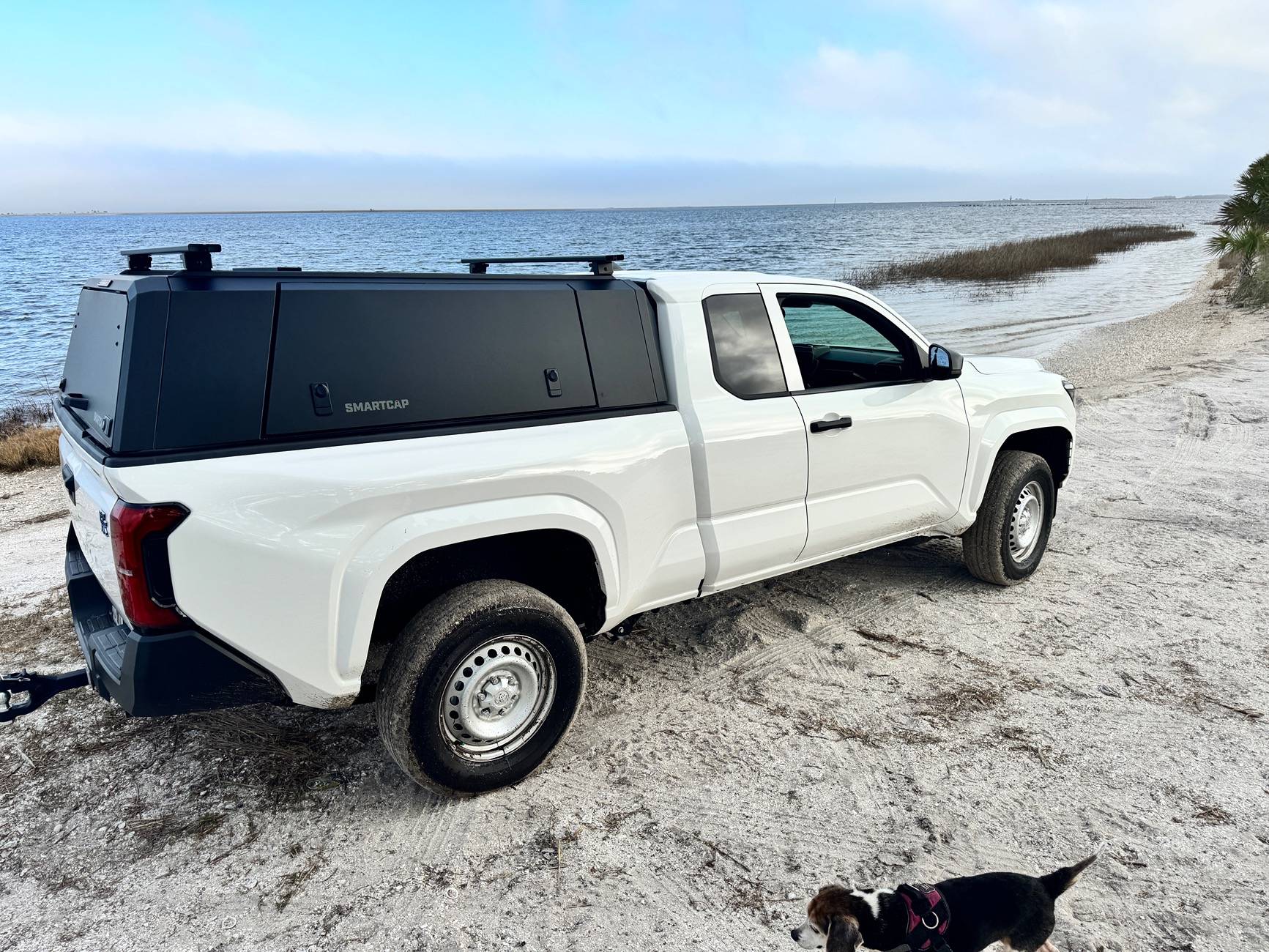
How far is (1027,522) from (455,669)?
3839 mm

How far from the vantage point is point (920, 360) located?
4.62m

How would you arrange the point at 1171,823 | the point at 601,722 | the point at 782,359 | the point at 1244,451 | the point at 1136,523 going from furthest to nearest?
1. the point at 1244,451
2. the point at 1136,523
3. the point at 782,359
4. the point at 601,722
5. the point at 1171,823

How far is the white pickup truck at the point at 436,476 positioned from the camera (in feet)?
8.79

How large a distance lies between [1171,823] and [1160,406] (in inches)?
345

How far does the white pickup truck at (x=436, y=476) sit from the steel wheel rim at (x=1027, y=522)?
1.23 meters

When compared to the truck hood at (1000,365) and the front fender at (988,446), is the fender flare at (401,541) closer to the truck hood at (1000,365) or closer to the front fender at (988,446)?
the front fender at (988,446)

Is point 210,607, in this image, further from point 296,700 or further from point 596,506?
point 596,506

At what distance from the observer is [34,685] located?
3164 millimetres

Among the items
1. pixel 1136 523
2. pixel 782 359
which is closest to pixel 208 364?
pixel 782 359

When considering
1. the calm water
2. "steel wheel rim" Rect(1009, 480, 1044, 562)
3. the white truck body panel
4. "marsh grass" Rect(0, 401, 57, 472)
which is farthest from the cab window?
the calm water

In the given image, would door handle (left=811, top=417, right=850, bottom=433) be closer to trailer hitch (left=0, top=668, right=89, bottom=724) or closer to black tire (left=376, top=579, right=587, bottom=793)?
black tire (left=376, top=579, right=587, bottom=793)

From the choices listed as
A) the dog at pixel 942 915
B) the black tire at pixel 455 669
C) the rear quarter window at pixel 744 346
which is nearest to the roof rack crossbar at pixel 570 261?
the rear quarter window at pixel 744 346

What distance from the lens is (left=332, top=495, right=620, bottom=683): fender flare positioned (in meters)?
2.83

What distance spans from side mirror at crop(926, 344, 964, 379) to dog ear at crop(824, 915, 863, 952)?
3.02 meters
